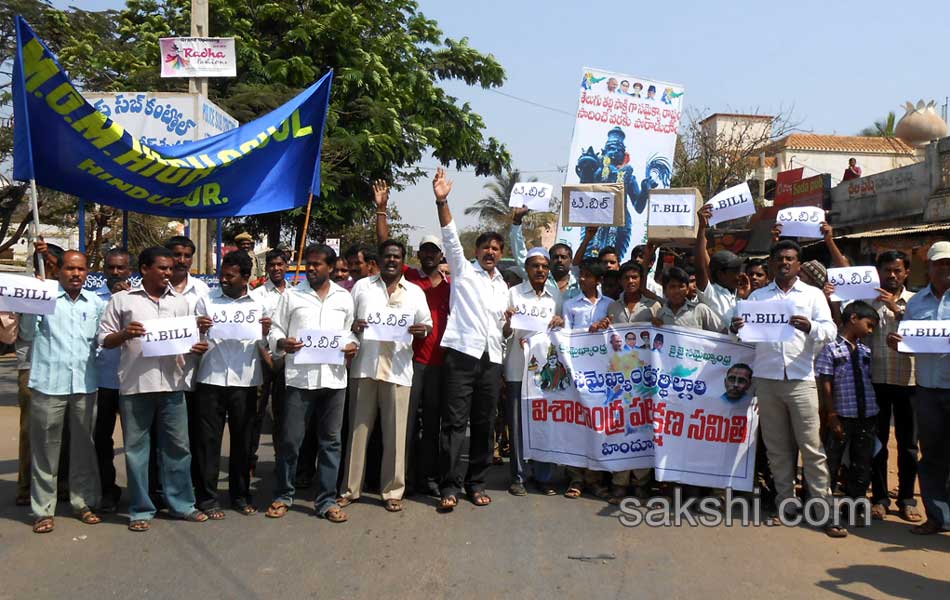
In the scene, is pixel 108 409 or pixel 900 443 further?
pixel 900 443

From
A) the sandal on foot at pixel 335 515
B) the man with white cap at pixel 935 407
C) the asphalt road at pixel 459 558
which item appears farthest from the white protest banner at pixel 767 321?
the sandal on foot at pixel 335 515

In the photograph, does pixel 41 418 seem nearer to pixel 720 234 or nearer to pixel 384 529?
pixel 384 529

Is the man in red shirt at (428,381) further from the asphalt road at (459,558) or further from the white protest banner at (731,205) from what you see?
the white protest banner at (731,205)

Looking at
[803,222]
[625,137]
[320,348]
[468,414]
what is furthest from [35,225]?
[625,137]

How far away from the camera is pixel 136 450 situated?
17.8ft

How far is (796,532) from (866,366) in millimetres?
1327

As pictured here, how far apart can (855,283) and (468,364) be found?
2918 mm

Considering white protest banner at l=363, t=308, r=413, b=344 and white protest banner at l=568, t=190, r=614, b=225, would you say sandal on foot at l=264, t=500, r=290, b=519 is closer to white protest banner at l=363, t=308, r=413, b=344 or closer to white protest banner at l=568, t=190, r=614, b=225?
white protest banner at l=363, t=308, r=413, b=344

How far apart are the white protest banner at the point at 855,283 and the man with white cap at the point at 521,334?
2.07 meters

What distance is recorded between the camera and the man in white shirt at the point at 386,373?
5855 mm

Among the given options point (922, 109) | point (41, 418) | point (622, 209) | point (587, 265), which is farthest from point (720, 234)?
point (41, 418)

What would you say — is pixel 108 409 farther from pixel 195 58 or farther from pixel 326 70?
pixel 326 70

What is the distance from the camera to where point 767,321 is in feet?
18.2

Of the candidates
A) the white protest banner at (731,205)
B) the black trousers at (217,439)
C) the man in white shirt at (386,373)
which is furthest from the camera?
the white protest banner at (731,205)
